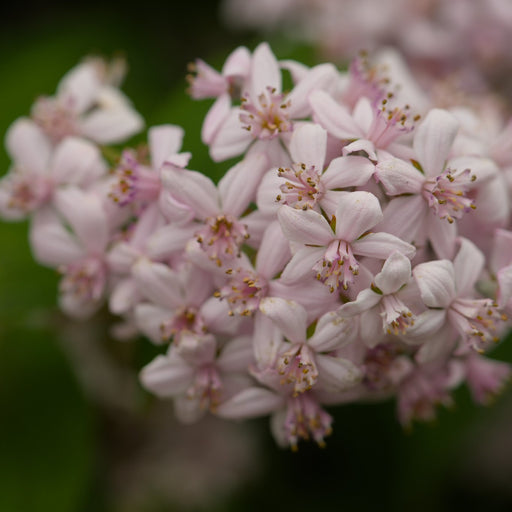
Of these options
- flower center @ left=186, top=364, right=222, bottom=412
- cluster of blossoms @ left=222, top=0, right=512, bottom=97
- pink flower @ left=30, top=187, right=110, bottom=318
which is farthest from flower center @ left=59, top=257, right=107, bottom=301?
cluster of blossoms @ left=222, top=0, right=512, bottom=97

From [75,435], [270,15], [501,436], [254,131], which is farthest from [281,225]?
[501,436]

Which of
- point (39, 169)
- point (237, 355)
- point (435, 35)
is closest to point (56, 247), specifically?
point (39, 169)

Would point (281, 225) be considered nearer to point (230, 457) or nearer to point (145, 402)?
point (145, 402)

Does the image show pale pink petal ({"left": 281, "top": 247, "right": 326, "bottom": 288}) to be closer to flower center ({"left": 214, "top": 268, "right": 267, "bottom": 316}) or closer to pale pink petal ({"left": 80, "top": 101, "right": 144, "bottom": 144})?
flower center ({"left": 214, "top": 268, "right": 267, "bottom": 316})

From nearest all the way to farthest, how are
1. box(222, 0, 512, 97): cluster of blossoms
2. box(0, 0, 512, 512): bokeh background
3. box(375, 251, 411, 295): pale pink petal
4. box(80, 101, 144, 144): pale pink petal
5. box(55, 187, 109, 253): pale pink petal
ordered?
box(375, 251, 411, 295): pale pink petal → box(55, 187, 109, 253): pale pink petal → box(80, 101, 144, 144): pale pink petal → box(0, 0, 512, 512): bokeh background → box(222, 0, 512, 97): cluster of blossoms

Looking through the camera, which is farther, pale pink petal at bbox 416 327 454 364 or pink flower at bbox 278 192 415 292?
pale pink petal at bbox 416 327 454 364

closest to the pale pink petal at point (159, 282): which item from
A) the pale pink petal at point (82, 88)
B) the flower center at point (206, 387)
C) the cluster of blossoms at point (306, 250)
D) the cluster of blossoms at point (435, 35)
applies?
the cluster of blossoms at point (306, 250)
